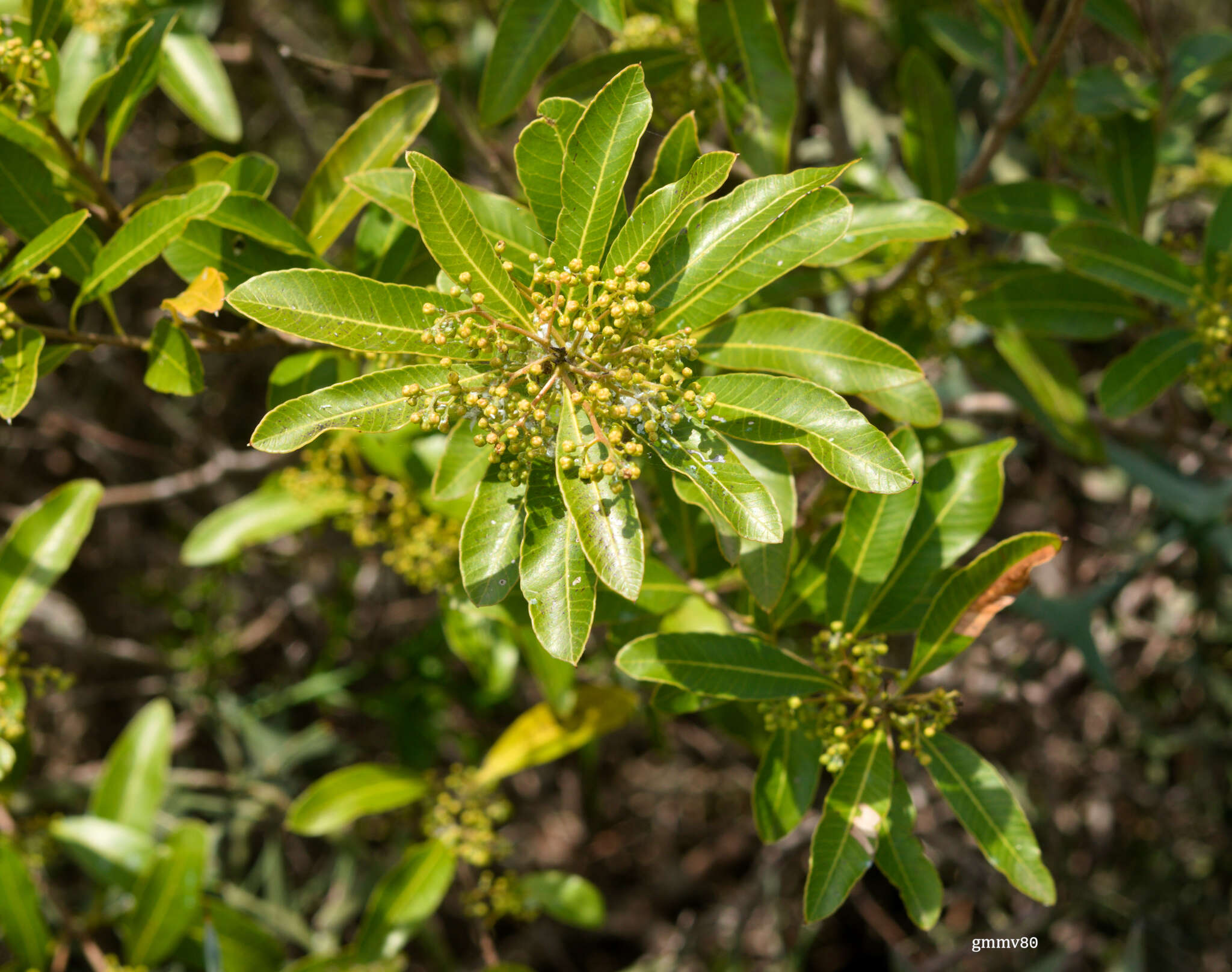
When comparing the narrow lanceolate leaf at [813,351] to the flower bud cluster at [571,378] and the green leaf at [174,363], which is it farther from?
the green leaf at [174,363]

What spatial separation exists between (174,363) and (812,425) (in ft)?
3.82

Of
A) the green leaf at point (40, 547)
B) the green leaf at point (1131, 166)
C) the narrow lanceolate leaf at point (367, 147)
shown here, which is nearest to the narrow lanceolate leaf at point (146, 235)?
the narrow lanceolate leaf at point (367, 147)

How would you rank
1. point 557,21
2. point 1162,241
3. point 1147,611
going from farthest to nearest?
1. point 1147,611
2. point 1162,241
3. point 557,21

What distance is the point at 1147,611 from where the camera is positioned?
368cm

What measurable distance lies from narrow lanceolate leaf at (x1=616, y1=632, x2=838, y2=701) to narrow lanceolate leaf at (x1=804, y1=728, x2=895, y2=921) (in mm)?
153

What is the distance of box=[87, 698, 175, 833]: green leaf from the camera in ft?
8.85

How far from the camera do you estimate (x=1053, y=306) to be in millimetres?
2283

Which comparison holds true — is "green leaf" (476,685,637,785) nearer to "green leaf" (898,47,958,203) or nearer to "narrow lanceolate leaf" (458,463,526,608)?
"narrow lanceolate leaf" (458,463,526,608)

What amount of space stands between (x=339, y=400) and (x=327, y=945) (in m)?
2.37

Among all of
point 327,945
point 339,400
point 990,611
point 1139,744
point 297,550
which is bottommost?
point 1139,744

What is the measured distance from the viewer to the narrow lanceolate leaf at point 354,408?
51.8 inches

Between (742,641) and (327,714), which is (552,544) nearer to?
(742,641)

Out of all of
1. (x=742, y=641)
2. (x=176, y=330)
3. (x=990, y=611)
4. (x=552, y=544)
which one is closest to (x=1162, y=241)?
(x=990, y=611)

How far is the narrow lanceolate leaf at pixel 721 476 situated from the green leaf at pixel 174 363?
0.86 metres
